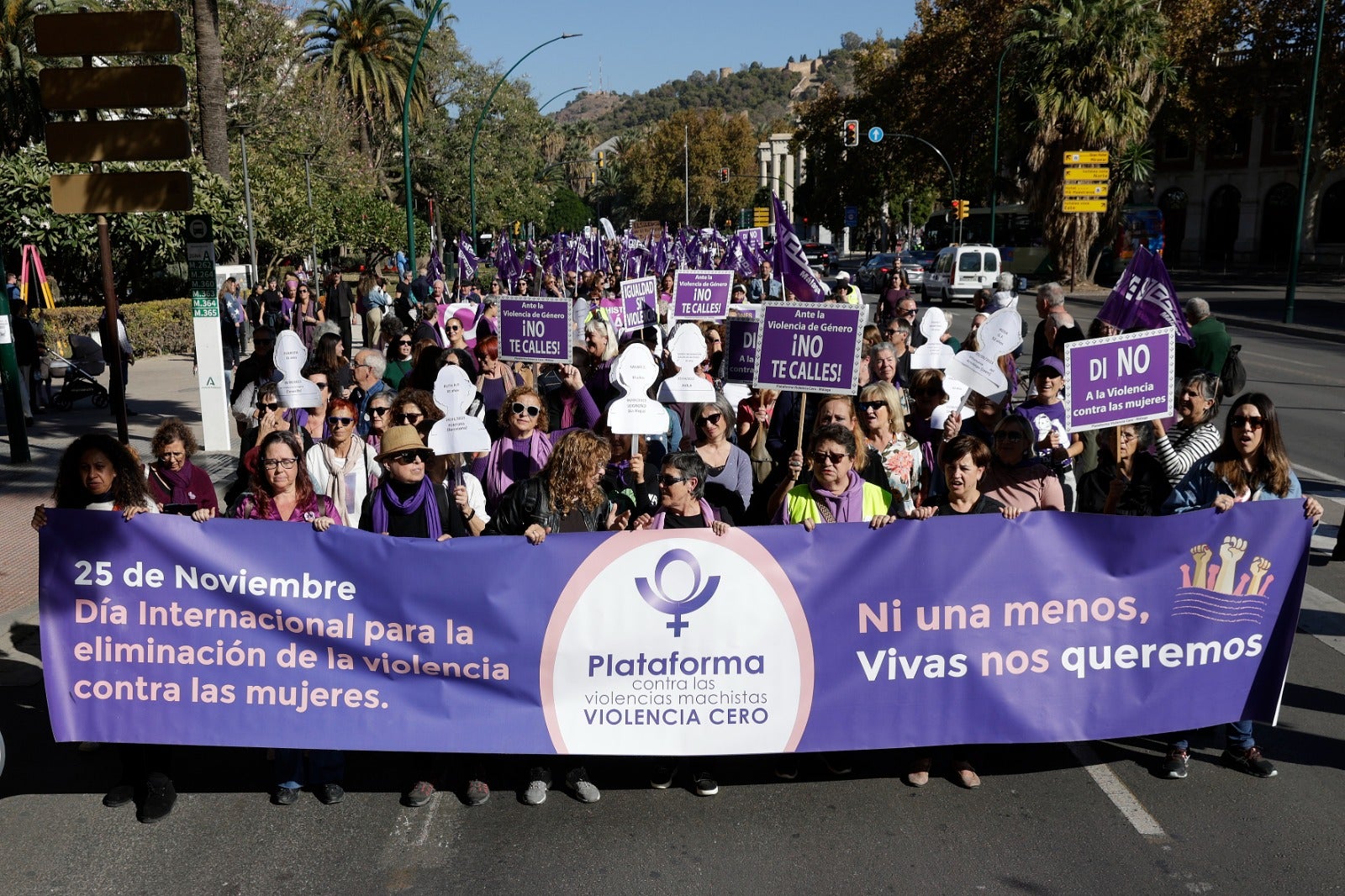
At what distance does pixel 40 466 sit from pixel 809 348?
909 cm

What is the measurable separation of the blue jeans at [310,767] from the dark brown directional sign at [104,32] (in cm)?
506

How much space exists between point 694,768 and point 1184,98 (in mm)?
45889

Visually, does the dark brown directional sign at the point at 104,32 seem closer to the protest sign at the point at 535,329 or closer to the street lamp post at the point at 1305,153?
the protest sign at the point at 535,329

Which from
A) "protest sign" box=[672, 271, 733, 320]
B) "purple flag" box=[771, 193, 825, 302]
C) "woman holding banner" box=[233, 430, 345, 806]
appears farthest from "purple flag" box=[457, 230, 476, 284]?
"woman holding banner" box=[233, 430, 345, 806]

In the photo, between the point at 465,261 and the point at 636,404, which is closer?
the point at 636,404

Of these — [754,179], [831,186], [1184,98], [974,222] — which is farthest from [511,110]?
[754,179]

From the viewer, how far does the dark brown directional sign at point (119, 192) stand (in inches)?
313

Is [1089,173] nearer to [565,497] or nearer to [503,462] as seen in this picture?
[503,462]

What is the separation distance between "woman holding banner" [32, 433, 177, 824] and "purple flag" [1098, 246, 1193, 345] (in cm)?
523

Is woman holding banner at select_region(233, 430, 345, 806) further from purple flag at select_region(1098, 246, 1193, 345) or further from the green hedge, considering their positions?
the green hedge

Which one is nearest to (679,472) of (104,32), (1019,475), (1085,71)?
(1019,475)

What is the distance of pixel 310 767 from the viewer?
5.20m

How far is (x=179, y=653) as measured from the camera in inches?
193

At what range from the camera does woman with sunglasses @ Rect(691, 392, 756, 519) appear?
6090mm
